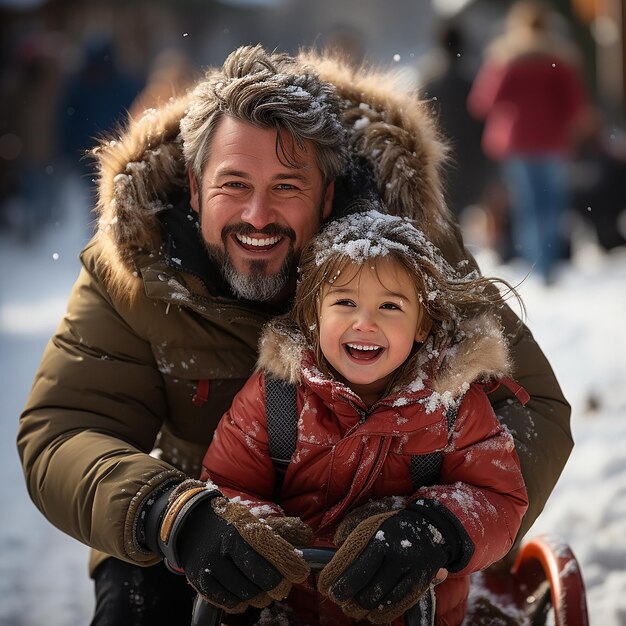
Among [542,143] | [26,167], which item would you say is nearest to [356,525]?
[542,143]

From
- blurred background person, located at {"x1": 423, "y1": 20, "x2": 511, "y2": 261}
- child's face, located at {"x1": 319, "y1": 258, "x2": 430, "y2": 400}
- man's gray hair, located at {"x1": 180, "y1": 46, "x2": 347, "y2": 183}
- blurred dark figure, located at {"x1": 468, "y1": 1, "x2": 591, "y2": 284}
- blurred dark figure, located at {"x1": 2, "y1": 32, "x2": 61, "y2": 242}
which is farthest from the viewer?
blurred dark figure, located at {"x1": 2, "y1": 32, "x2": 61, "y2": 242}

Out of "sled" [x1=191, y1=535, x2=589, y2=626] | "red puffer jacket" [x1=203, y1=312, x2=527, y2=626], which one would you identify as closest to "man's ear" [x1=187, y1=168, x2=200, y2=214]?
"red puffer jacket" [x1=203, y1=312, x2=527, y2=626]

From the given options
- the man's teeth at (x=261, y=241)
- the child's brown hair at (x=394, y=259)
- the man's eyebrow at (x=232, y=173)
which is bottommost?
the child's brown hair at (x=394, y=259)

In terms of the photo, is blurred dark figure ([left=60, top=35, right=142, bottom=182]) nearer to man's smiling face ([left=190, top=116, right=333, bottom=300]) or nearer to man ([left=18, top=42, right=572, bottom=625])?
man ([left=18, top=42, right=572, bottom=625])

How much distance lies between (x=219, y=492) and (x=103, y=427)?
0.54m

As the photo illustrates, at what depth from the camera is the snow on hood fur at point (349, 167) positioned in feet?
8.39

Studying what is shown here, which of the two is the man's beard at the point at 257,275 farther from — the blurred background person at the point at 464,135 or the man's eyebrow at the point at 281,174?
the blurred background person at the point at 464,135

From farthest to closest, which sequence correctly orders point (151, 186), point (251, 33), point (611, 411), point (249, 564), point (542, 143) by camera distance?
point (251, 33) < point (542, 143) < point (611, 411) < point (151, 186) < point (249, 564)

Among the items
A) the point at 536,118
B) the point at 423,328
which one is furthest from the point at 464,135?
the point at 423,328

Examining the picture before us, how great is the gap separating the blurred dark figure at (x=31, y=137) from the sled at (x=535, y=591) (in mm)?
9311

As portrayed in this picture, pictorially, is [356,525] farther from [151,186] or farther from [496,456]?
[151,186]

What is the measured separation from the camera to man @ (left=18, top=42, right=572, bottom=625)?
2.42m

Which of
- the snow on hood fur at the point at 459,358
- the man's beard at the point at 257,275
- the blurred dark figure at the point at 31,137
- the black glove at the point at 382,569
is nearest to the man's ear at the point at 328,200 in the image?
the man's beard at the point at 257,275

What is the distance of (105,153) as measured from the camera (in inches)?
105
